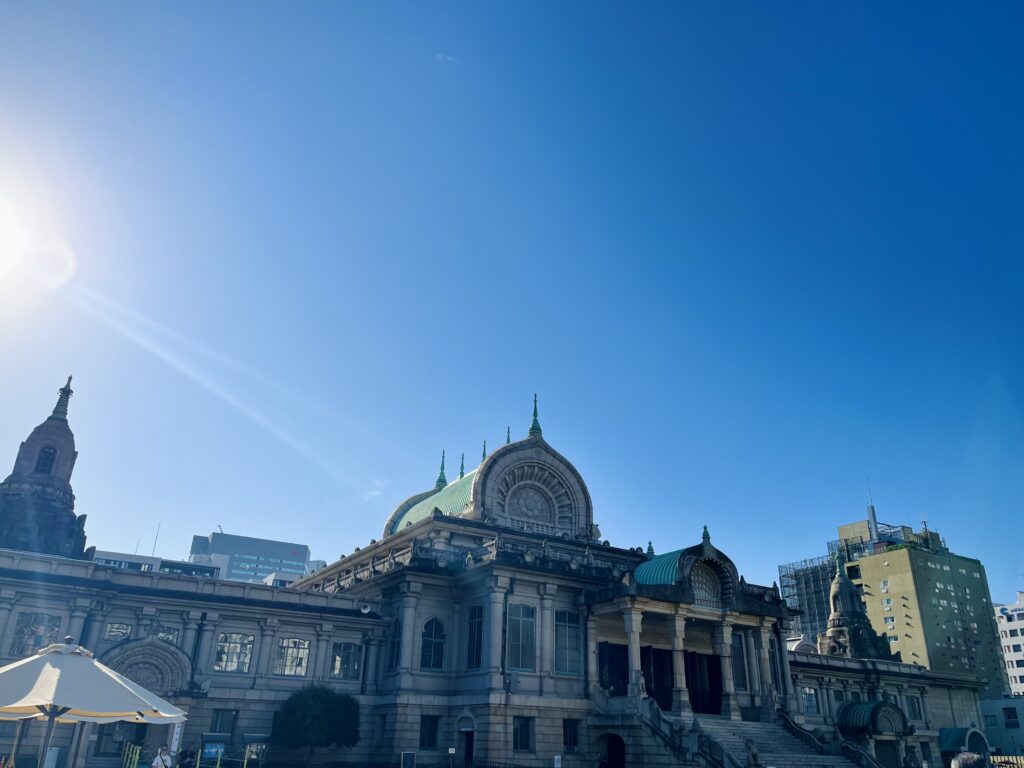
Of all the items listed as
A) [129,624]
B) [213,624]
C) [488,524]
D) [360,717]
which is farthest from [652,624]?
[129,624]

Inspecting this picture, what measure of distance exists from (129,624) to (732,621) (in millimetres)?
35517

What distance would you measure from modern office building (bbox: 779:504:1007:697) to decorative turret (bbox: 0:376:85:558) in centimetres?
9021

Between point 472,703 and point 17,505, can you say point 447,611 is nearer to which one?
point 472,703

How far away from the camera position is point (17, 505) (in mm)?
56281

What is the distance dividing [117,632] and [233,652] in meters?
6.20

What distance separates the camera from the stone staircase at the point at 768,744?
41.7 metres

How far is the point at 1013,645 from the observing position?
140m

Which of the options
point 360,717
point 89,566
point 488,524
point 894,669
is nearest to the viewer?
point 89,566

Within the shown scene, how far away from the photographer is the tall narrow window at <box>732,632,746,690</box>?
168 feet

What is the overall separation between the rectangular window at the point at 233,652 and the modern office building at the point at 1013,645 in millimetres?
137963

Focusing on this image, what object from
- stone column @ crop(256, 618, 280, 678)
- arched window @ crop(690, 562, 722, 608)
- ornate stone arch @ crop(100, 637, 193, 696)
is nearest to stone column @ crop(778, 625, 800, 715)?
arched window @ crop(690, 562, 722, 608)

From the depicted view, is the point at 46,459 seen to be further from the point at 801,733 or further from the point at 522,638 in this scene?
the point at 801,733

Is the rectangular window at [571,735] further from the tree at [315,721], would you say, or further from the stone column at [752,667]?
the stone column at [752,667]

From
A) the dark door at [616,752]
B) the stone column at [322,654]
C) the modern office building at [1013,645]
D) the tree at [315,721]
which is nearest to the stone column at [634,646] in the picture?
the dark door at [616,752]
